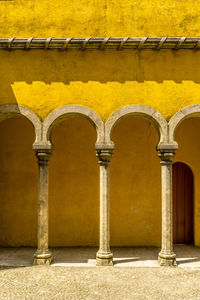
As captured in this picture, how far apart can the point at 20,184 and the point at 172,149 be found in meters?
5.09

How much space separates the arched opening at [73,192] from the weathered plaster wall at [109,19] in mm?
3055

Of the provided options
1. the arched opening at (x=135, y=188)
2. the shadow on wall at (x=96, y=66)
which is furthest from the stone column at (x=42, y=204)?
the arched opening at (x=135, y=188)

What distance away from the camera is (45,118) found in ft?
27.7

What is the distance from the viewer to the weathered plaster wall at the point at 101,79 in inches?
333

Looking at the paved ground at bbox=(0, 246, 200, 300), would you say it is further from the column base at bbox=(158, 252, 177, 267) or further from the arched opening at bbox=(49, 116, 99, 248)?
the arched opening at bbox=(49, 116, 99, 248)

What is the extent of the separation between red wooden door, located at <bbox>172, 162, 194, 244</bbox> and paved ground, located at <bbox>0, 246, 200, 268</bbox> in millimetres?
512

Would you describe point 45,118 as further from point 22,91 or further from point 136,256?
point 136,256

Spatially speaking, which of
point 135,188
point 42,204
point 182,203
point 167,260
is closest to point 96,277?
point 167,260

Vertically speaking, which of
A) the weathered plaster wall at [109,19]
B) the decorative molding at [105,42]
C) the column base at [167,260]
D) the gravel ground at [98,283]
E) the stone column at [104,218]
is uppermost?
the weathered plaster wall at [109,19]

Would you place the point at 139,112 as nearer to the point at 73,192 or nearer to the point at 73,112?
the point at 73,112

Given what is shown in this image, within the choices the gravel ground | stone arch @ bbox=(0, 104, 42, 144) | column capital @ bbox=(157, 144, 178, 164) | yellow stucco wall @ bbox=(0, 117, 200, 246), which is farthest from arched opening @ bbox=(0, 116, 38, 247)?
column capital @ bbox=(157, 144, 178, 164)

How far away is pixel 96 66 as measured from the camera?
337 inches

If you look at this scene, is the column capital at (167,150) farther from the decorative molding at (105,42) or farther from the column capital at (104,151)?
the decorative molding at (105,42)

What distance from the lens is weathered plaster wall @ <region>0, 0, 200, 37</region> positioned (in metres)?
8.64
